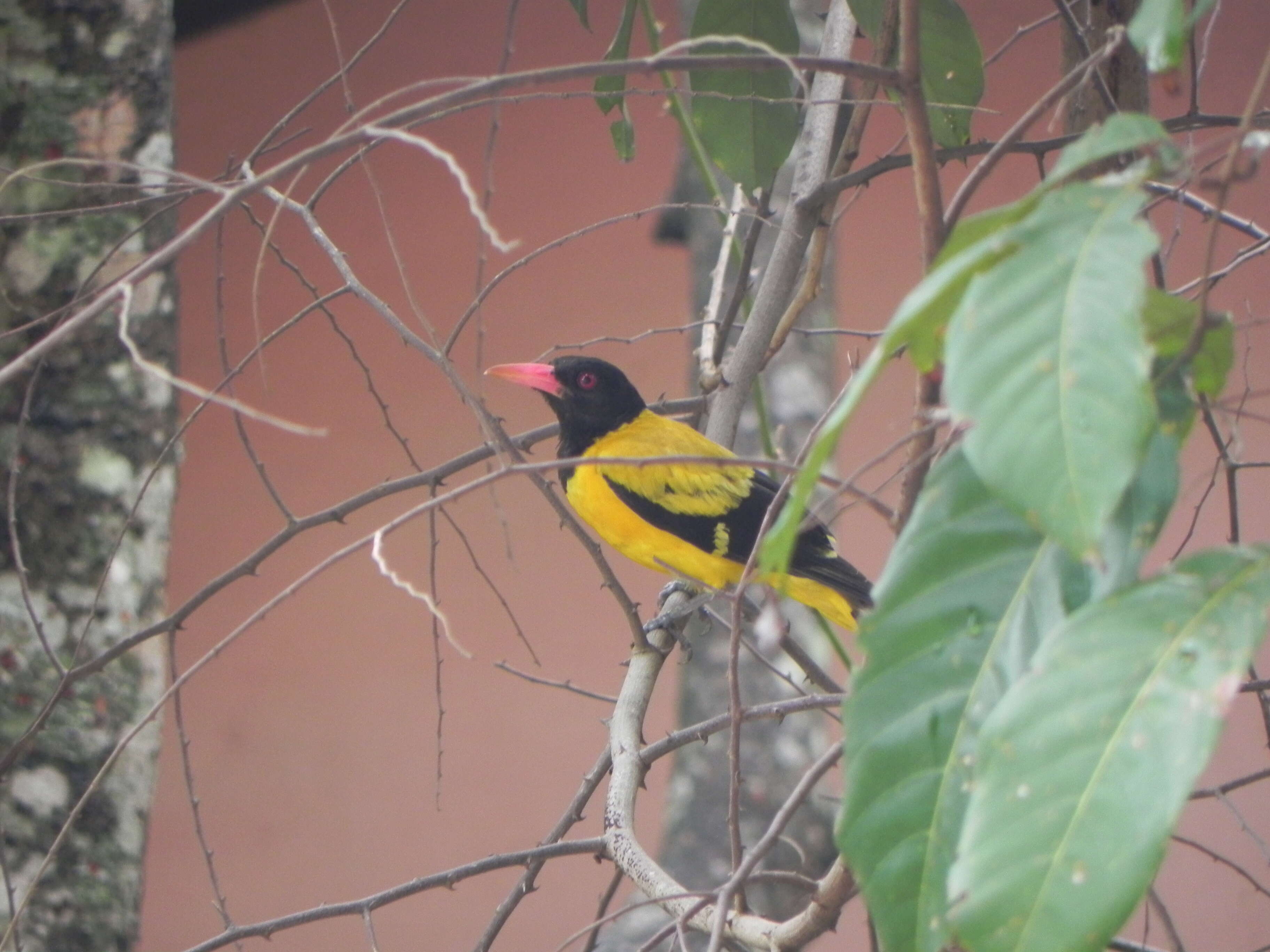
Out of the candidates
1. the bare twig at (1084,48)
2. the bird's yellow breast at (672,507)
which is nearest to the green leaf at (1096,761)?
the bare twig at (1084,48)

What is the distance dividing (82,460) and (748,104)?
1406mm

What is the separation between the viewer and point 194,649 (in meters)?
5.38

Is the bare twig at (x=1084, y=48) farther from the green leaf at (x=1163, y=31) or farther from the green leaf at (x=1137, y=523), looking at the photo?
the green leaf at (x=1137, y=523)

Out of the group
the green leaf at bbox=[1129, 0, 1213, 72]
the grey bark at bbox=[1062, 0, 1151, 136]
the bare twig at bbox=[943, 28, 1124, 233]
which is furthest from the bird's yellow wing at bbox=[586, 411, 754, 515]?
the green leaf at bbox=[1129, 0, 1213, 72]

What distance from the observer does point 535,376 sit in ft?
10.4

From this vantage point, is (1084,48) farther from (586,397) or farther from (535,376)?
Answer: (586,397)

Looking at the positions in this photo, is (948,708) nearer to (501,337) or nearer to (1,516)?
(1,516)

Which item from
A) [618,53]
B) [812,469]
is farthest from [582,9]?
[812,469]

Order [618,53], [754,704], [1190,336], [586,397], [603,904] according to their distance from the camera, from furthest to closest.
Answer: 1. [754,704]
2. [586,397]
3. [618,53]
4. [603,904]
5. [1190,336]

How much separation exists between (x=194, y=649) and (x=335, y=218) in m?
1.87

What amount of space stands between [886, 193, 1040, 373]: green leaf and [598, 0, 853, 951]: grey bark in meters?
Result: 4.14

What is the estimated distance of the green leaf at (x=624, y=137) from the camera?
2496mm

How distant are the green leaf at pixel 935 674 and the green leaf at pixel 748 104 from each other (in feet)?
4.64

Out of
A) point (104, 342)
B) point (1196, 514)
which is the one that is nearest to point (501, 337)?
point (104, 342)
